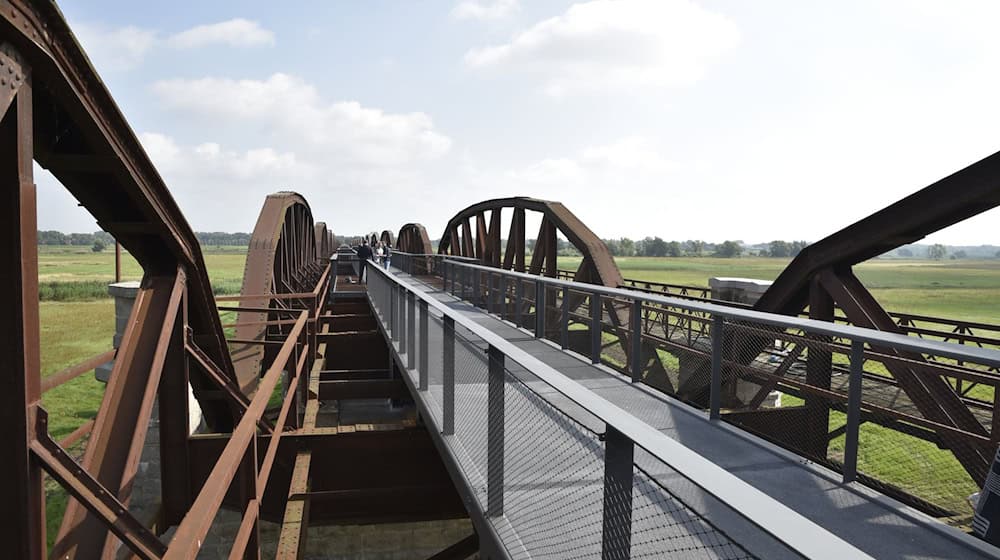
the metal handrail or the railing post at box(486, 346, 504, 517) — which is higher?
the metal handrail

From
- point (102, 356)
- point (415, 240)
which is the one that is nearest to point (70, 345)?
point (415, 240)

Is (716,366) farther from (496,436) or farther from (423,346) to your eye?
(423,346)

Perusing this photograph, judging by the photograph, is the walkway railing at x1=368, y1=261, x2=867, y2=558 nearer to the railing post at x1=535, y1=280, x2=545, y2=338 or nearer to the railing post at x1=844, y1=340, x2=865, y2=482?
the railing post at x1=844, y1=340, x2=865, y2=482

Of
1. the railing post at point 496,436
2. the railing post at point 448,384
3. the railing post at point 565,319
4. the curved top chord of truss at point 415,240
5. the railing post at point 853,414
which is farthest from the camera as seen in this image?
the curved top chord of truss at point 415,240

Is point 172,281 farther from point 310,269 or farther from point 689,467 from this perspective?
point 310,269

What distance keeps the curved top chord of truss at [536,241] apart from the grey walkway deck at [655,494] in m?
10.4

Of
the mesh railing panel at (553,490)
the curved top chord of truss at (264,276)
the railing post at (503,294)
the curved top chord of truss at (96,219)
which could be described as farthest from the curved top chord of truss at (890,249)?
the curved top chord of truss at (264,276)

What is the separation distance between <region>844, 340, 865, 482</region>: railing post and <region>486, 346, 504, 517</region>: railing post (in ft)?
7.39

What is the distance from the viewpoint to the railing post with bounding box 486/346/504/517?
12.2 ft

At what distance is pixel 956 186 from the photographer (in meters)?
6.05

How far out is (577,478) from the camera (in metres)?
3.83

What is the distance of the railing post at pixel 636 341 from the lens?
6913mm

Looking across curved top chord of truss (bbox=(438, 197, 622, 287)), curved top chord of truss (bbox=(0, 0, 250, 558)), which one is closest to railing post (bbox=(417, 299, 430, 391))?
curved top chord of truss (bbox=(0, 0, 250, 558))

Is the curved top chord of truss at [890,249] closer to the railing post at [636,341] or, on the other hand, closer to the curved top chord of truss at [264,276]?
the railing post at [636,341]
